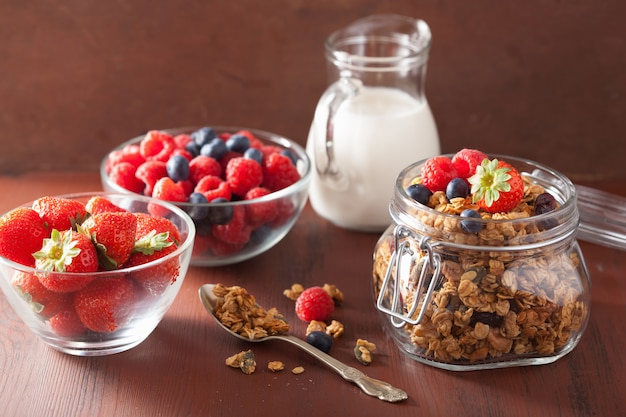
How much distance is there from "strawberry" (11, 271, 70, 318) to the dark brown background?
2.71 ft

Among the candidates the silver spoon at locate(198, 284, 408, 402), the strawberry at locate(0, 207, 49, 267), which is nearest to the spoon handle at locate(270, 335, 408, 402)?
the silver spoon at locate(198, 284, 408, 402)

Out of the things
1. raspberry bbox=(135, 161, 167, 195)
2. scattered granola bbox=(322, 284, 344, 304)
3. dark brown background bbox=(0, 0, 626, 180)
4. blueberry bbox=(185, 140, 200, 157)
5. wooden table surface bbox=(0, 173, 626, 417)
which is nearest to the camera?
wooden table surface bbox=(0, 173, 626, 417)

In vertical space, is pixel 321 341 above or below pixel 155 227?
below

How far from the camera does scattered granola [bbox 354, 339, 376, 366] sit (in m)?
1.12

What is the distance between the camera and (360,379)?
1.07 m

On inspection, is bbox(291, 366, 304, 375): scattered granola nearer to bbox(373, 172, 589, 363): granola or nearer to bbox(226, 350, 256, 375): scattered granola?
bbox(226, 350, 256, 375): scattered granola

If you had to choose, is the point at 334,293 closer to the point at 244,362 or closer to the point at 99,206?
the point at 244,362

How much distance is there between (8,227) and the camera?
3.58 feet

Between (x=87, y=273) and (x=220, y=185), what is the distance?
38cm

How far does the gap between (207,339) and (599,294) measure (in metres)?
0.63

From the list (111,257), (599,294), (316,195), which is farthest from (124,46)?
(599,294)

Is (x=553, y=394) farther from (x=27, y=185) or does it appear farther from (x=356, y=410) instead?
(x=27, y=185)

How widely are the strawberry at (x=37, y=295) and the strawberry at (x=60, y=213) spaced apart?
10 cm

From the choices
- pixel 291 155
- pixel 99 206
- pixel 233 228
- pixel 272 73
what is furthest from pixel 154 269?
pixel 272 73
